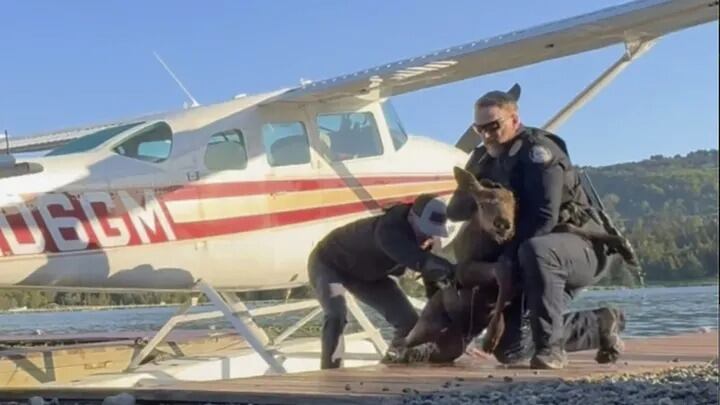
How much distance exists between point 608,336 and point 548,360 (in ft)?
1.80

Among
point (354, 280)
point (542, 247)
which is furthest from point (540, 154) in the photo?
point (354, 280)

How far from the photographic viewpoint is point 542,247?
14.6 feet

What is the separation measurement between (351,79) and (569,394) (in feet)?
16.1

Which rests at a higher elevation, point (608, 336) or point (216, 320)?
point (608, 336)

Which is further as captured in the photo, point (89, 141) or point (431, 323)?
point (89, 141)

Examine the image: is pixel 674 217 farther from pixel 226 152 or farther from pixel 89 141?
pixel 89 141

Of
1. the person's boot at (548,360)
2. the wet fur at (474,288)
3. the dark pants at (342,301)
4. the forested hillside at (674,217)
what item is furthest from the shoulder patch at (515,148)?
the forested hillside at (674,217)

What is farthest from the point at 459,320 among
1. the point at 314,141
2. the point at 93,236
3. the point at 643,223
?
the point at 643,223

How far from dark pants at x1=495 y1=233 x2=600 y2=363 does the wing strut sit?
12.3 feet

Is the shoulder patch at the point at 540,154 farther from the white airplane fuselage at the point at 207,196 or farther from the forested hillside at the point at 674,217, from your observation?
the forested hillside at the point at 674,217

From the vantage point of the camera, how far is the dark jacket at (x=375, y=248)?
5051 mm

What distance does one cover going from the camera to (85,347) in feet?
26.8

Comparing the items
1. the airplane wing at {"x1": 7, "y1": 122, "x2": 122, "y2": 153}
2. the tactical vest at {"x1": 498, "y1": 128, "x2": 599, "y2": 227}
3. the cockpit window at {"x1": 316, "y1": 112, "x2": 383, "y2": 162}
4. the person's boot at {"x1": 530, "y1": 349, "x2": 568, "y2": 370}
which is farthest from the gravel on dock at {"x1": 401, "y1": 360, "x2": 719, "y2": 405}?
the airplane wing at {"x1": 7, "y1": 122, "x2": 122, "y2": 153}

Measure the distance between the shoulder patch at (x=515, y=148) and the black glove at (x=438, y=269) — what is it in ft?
2.05
